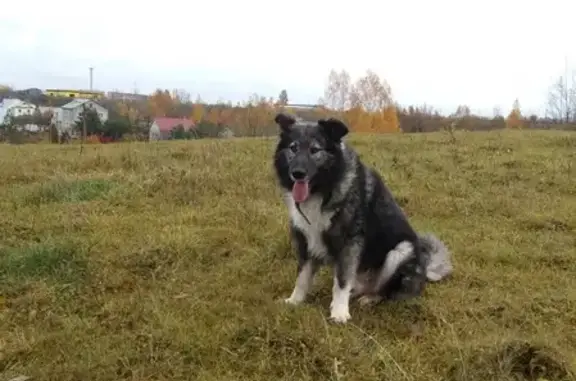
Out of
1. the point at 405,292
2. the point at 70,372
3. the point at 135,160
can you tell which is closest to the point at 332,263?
the point at 405,292

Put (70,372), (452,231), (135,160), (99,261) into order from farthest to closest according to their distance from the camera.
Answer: (135,160)
(452,231)
(99,261)
(70,372)

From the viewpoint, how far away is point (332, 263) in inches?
175

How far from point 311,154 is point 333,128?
0.25 metres

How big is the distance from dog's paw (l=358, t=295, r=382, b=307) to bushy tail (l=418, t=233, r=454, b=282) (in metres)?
0.63

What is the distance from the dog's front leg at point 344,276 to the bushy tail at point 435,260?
0.89 metres

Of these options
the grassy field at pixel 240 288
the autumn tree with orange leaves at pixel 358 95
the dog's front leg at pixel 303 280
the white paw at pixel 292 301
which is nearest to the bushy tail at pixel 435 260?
the grassy field at pixel 240 288

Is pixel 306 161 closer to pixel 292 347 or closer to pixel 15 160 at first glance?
pixel 292 347

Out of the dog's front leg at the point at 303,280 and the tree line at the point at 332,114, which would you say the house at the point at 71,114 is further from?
the dog's front leg at the point at 303,280

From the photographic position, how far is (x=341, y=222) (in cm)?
432

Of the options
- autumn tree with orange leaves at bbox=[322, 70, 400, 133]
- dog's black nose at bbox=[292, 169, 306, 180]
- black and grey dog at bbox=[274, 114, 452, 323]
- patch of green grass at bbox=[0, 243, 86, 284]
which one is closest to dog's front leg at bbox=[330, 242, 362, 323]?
black and grey dog at bbox=[274, 114, 452, 323]

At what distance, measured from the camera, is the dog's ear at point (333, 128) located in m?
4.24

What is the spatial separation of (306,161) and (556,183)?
20.5 feet

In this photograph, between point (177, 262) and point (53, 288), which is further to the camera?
point (177, 262)

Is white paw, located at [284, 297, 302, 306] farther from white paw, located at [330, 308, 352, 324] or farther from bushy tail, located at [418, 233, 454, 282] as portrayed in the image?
bushy tail, located at [418, 233, 454, 282]
